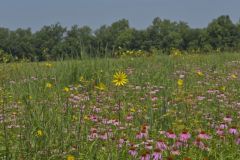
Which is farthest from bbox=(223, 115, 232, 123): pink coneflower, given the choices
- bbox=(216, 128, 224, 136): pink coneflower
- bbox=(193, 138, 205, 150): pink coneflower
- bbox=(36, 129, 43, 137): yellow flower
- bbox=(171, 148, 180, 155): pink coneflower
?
bbox=(36, 129, 43, 137): yellow flower

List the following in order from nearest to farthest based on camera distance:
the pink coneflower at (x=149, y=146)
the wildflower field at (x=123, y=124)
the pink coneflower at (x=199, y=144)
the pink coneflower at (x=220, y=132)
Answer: the pink coneflower at (x=149, y=146), the wildflower field at (x=123, y=124), the pink coneflower at (x=199, y=144), the pink coneflower at (x=220, y=132)

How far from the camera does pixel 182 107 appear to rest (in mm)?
5031

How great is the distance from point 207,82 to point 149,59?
4335 millimetres

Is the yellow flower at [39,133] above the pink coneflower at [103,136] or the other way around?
above

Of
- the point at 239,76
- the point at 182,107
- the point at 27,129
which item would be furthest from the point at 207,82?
the point at 27,129

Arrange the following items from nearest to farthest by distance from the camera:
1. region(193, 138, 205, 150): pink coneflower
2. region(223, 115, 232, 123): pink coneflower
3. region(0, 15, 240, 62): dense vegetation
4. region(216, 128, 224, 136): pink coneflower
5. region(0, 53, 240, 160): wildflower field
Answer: region(0, 53, 240, 160): wildflower field < region(193, 138, 205, 150): pink coneflower < region(216, 128, 224, 136): pink coneflower < region(223, 115, 232, 123): pink coneflower < region(0, 15, 240, 62): dense vegetation

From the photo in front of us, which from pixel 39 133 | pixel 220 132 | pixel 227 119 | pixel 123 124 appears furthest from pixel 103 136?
pixel 227 119

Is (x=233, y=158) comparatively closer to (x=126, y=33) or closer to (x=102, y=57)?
(x=102, y=57)

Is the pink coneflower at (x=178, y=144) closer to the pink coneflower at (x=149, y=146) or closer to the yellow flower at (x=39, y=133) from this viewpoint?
the pink coneflower at (x=149, y=146)

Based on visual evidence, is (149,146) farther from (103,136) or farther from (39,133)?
(39,133)

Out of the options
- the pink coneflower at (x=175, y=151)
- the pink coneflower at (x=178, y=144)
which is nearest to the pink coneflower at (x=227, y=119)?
the pink coneflower at (x=178, y=144)

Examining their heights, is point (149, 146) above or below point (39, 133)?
below

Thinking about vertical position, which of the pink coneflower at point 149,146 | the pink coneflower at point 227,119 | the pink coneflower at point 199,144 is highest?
the pink coneflower at point 227,119

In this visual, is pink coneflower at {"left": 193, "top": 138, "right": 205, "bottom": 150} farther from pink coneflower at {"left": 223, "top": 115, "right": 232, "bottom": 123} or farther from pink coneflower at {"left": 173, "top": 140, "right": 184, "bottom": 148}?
pink coneflower at {"left": 223, "top": 115, "right": 232, "bottom": 123}
